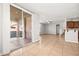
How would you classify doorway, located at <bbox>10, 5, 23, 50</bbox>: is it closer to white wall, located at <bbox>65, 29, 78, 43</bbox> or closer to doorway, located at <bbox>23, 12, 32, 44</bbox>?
doorway, located at <bbox>23, 12, 32, 44</bbox>

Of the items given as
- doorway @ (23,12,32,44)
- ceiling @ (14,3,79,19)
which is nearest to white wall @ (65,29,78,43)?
ceiling @ (14,3,79,19)

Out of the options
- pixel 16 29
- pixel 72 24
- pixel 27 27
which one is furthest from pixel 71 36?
pixel 16 29

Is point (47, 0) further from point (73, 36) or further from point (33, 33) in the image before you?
point (73, 36)

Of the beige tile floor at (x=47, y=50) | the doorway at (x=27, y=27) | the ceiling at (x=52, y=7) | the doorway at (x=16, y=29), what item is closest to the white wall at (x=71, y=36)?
the ceiling at (x=52, y=7)

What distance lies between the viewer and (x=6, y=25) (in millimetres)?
4273

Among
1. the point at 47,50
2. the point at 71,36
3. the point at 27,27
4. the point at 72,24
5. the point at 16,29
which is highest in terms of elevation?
the point at 72,24

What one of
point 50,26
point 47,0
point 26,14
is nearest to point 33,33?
point 26,14

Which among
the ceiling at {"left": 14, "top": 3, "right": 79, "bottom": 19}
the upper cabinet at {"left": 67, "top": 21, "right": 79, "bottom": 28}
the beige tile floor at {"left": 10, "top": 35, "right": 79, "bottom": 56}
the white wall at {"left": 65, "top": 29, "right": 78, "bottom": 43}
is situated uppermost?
the ceiling at {"left": 14, "top": 3, "right": 79, "bottom": 19}

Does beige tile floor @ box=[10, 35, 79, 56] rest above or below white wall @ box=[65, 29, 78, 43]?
below

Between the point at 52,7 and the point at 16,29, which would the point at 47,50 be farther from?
the point at 52,7

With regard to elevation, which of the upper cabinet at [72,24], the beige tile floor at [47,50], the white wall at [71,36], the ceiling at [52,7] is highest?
the ceiling at [52,7]

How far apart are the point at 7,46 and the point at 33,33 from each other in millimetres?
3284

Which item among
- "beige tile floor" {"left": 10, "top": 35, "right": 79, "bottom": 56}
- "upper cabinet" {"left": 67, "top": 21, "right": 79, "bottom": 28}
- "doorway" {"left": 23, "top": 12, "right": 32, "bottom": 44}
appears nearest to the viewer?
"beige tile floor" {"left": 10, "top": 35, "right": 79, "bottom": 56}

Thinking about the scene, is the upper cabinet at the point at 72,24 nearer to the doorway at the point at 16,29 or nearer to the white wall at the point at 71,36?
the white wall at the point at 71,36
